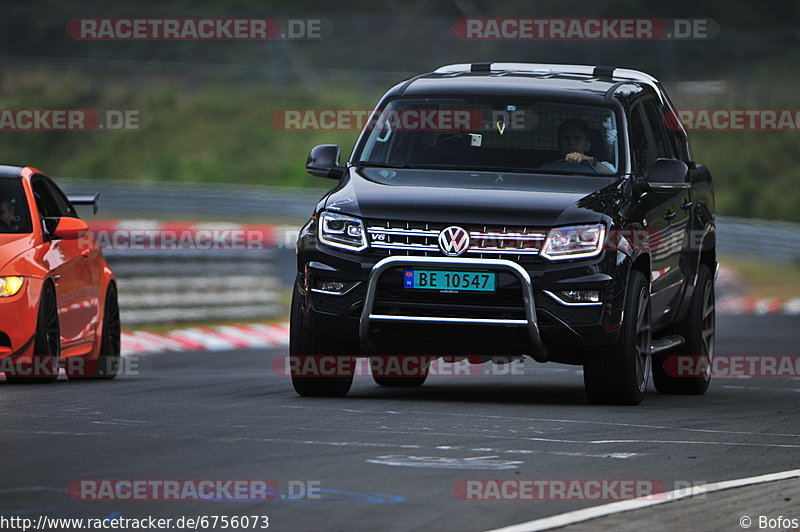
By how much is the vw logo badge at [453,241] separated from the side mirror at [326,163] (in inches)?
57.3

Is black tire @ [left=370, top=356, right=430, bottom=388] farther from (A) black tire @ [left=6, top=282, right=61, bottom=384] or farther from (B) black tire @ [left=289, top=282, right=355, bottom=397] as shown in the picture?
(A) black tire @ [left=6, top=282, right=61, bottom=384]

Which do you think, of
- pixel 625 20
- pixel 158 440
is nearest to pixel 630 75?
pixel 158 440

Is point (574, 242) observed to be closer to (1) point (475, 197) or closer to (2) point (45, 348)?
(1) point (475, 197)

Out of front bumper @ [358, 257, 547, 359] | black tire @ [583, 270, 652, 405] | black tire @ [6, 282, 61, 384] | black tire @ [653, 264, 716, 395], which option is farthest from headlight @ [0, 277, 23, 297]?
black tire @ [653, 264, 716, 395]

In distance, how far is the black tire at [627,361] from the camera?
10656mm

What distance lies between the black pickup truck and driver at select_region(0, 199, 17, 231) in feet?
7.96

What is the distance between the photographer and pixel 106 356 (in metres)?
13.8

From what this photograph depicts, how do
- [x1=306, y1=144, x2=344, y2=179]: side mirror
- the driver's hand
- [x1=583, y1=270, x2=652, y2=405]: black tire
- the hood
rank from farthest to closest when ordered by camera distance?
[x1=306, y1=144, x2=344, y2=179]: side mirror
the driver's hand
[x1=583, y1=270, x2=652, y2=405]: black tire
the hood

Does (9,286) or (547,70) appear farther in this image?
(547,70)

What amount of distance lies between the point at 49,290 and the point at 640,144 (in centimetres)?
422

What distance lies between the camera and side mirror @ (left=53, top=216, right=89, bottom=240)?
12551 mm

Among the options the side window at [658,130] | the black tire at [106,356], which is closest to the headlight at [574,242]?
the side window at [658,130]

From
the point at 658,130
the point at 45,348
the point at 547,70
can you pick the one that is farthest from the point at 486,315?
the point at 45,348

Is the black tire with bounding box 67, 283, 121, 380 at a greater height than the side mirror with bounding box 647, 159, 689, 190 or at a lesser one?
lesser
